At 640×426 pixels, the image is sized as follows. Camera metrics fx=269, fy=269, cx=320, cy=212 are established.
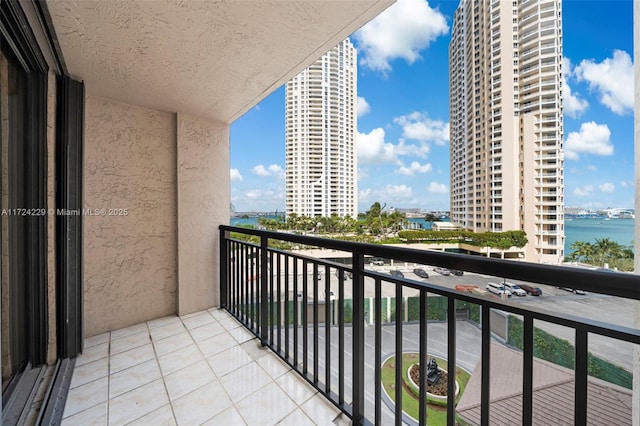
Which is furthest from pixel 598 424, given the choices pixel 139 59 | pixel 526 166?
pixel 139 59

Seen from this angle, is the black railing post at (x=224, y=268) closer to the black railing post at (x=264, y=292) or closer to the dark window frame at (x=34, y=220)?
the black railing post at (x=264, y=292)

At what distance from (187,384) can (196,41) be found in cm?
206

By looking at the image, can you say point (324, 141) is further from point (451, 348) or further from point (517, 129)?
point (451, 348)

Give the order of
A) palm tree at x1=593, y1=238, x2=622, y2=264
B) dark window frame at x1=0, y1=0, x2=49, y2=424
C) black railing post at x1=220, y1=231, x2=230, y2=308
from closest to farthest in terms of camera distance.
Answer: palm tree at x1=593, y1=238, x2=622, y2=264 < dark window frame at x1=0, y1=0, x2=49, y2=424 < black railing post at x1=220, y1=231, x2=230, y2=308

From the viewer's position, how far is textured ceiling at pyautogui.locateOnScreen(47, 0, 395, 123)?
1326mm

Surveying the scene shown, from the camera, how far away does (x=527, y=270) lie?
71cm

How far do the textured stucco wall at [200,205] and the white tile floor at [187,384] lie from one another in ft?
1.77

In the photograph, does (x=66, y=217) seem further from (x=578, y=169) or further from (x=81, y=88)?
(x=578, y=169)

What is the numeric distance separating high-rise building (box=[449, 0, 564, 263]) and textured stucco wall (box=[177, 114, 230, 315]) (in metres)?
2.94

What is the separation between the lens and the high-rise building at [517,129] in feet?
9.11

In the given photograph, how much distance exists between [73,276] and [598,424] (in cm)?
365

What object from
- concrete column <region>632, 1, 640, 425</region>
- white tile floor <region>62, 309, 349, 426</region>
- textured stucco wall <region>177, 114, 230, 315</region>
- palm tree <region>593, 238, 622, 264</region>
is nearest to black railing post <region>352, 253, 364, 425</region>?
white tile floor <region>62, 309, 349, 426</region>

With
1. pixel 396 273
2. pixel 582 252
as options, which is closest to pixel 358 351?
pixel 396 273

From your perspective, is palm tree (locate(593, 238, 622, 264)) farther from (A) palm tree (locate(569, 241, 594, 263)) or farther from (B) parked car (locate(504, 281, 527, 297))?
(B) parked car (locate(504, 281, 527, 297))
